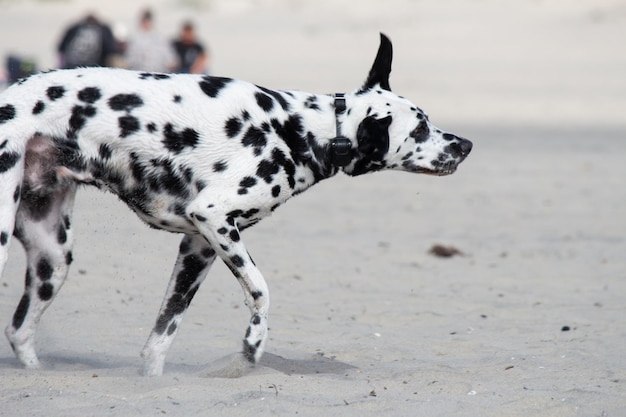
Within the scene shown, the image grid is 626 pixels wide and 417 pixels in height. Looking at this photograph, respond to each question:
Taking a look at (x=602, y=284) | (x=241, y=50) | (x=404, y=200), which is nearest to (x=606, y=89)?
(x=241, y=50)

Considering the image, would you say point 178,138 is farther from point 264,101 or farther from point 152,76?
point 264,101

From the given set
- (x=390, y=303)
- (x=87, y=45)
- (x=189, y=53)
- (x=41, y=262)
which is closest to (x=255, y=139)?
(x=41, y=262)

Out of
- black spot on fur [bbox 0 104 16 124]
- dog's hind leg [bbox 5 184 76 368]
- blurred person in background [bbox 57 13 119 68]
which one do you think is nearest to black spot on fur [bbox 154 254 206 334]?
dog's hind leg [bbox 5 184 76 368]

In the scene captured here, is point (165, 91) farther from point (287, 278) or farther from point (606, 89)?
point (606, 89)

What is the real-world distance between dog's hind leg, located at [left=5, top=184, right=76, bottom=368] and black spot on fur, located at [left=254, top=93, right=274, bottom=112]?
110cm

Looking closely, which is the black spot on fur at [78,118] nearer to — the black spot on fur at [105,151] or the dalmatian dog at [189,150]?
the dalmatian dog at [189,150]

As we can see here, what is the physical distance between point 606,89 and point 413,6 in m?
13.9

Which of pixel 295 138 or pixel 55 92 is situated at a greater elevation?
pixel 55 92

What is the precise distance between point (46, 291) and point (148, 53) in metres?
10.4

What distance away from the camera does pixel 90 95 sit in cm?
534

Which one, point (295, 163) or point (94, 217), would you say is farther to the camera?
point (94, 217)

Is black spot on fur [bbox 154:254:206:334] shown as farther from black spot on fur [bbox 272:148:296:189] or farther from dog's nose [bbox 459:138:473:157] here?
dog's nose [bbox 459:138:473:157]

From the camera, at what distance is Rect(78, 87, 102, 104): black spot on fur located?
532 cm

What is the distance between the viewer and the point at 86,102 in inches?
209
